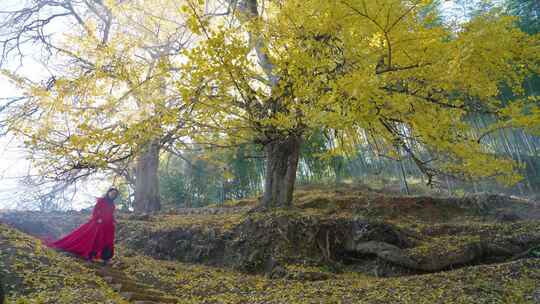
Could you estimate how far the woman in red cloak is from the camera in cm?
507

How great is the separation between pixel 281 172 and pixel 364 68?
122 inches

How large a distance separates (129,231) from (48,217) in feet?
6.78

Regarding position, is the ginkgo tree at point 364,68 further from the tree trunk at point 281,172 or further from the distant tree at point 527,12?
the distant tree at point 527,12

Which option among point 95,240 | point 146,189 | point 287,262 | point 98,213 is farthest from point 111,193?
point 146,189

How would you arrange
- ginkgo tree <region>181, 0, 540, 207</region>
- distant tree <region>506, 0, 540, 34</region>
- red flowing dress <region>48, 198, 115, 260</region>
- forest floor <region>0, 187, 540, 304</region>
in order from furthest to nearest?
1. distant tree <region>506, 0, 540, 34</region>
2. red flowing dress <region>48, 198, 115, 260</region>
3. forest floor <region>0, 187, 540, 304</region>
4. ginkgo tree <region>181, 0, 540, 207</region>

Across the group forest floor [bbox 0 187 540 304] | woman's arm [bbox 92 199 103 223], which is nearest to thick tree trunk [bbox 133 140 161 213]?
forest floor [bbox 0 187 540 304]

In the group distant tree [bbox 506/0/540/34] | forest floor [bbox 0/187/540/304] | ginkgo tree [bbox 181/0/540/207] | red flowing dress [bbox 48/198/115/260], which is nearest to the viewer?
ginkgo tree [bbox 181/0/540/207]

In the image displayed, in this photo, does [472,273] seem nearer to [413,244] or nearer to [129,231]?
[413,244]

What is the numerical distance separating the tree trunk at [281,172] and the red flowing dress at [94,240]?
99.4 inches

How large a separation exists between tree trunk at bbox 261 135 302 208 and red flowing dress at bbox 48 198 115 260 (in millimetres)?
2525

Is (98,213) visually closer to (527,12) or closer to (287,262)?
(287,262)

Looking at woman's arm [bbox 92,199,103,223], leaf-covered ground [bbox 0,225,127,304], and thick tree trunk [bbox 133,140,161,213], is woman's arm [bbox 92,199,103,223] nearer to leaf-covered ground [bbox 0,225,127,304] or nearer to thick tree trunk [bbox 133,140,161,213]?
leaf-covered ground [bbox 0,225,127,304]

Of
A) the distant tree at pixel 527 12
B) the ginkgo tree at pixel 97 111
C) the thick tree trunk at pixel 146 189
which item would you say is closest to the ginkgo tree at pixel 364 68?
the ginkgo tree at pixel 97 111

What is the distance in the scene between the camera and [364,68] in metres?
3.50
